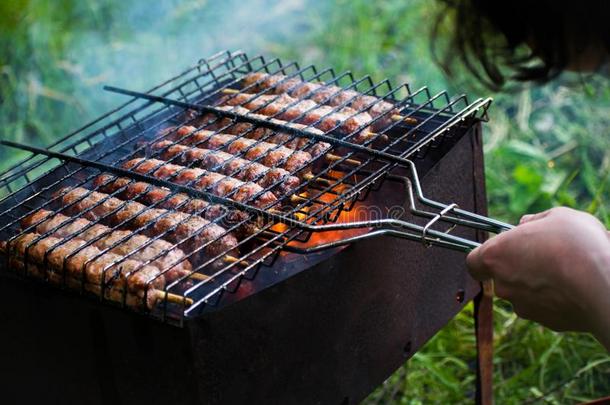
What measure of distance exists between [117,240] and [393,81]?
15.9ft

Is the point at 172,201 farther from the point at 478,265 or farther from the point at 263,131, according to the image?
the point at 478,265

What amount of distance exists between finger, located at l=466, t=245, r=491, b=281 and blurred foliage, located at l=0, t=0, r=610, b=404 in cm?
217

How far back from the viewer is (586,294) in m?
2.37

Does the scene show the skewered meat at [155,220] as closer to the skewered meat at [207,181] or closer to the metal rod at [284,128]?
the skewered meat at [207,181]

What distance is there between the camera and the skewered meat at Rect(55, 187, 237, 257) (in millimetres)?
2846

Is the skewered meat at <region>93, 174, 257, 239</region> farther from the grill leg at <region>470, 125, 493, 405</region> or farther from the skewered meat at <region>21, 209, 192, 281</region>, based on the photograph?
the grill leg at <region>470, 125, 493, 405</region>

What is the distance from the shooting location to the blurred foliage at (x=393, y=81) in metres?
4.88

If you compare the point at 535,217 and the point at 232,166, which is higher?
the point at 232,166

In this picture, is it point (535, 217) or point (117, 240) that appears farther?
point (117, 240)

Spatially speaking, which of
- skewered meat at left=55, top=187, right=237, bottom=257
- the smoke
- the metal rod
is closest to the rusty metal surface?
the metal rod

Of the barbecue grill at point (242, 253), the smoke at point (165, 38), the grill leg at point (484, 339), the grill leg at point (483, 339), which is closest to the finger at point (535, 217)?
the barbecue grill at point (242, 253)

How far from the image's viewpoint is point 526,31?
6.68 feet

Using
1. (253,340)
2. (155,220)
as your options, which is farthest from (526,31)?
(155,220)

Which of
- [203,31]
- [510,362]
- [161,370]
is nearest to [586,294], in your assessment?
[161,370]
